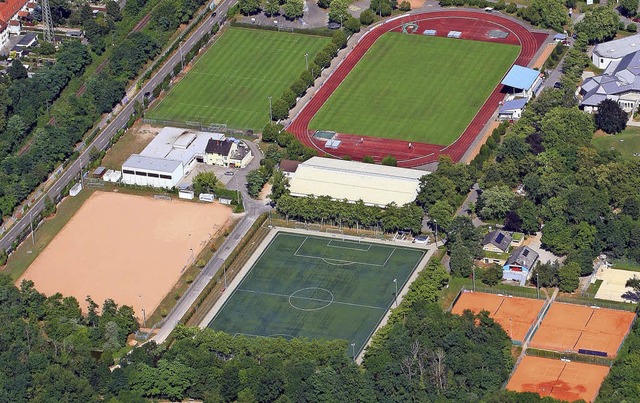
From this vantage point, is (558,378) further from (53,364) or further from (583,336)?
(53,364)

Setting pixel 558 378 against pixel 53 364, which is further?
pixel 53 364

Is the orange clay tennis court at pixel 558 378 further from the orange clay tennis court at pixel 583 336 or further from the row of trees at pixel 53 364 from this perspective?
the row of trees at pixel 53 364

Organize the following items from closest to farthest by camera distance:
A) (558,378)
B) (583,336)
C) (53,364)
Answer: (558,378) < (53,364) < (583,336)

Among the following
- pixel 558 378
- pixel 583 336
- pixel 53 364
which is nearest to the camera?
pixel 558 378

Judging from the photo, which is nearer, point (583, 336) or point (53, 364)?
point (53, 364)

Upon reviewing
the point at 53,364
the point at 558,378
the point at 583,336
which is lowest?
the point at 53,364

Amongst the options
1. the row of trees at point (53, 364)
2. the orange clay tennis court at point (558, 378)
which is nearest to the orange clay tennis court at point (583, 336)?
the orange clay tennis court at point (558, 378)

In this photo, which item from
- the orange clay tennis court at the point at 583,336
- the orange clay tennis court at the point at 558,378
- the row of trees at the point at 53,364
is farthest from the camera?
the orange clay tennis court at the point at 583,336

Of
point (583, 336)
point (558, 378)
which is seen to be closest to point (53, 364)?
point (558, 378)

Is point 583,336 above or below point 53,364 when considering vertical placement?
above

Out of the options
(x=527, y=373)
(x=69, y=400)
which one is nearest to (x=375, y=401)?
(x=527, y=373)
